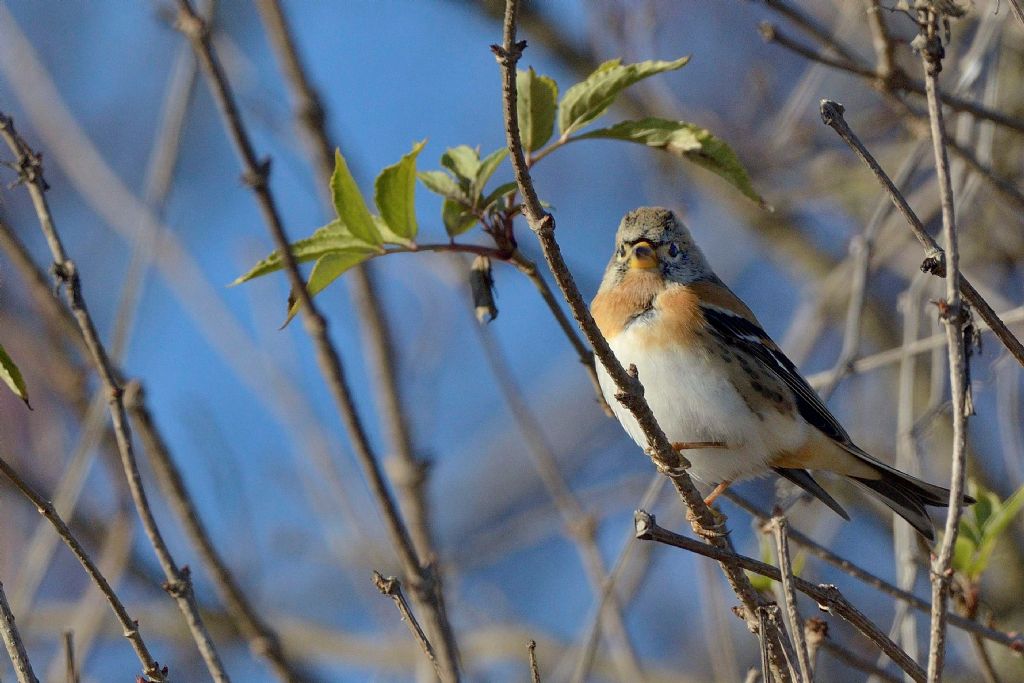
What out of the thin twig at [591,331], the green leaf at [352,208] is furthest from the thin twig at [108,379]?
the thin twig at [591,331]

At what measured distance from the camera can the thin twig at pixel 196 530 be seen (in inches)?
98.0

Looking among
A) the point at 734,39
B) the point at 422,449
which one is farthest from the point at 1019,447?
the point at 734,39

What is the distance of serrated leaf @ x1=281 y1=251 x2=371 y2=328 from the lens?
7.50ft

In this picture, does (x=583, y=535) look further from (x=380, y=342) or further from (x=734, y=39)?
(x=734, y=39)

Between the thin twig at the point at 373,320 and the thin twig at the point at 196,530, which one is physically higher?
the thin twig at the point at 373,320

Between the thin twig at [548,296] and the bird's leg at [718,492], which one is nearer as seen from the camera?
the thin twig at [548,296]

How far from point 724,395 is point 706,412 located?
0.07 meters

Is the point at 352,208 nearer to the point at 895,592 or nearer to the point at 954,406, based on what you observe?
the point at 954,406

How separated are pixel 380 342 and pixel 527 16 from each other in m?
2.63

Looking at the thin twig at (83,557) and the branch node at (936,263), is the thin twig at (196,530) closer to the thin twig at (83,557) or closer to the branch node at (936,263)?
the thin twig at (83,557)

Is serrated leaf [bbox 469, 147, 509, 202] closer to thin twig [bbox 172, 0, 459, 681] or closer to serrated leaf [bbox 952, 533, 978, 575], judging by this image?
thin twig [bbox 172, 0, 459, 681]

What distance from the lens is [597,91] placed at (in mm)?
2309

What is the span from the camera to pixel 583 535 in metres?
3.29

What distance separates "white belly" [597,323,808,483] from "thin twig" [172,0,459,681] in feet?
3.26
